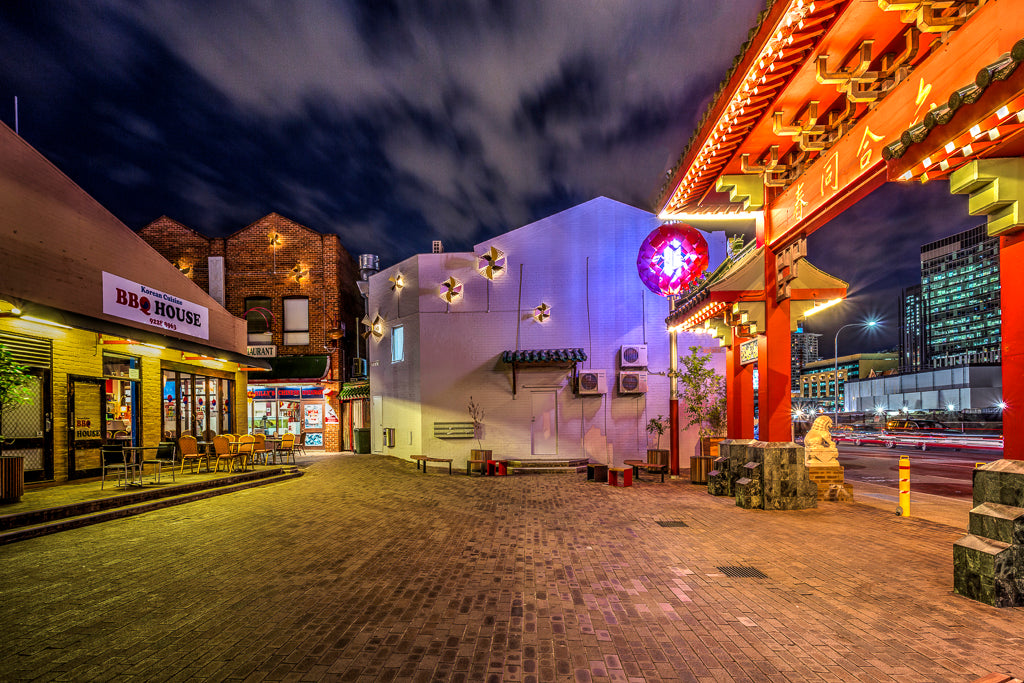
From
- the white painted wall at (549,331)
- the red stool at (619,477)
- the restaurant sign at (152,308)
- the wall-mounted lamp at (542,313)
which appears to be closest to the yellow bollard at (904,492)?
the red stool at (619,477)

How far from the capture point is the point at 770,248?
870 centimetres

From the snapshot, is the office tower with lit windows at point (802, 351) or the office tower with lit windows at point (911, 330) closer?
the office tower with lit windows at point (911, 330)

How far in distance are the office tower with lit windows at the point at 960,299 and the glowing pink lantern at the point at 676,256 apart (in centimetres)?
10347

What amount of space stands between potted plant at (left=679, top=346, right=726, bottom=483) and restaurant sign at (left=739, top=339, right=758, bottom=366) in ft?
12.0

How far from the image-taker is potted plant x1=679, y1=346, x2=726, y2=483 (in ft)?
47.6

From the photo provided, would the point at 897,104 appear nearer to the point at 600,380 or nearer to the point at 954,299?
the point at 600,380

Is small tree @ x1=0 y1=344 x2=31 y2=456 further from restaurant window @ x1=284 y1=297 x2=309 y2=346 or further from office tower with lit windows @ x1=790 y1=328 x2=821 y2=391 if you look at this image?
office tower with lit windows @ x1=790 y1=328 x2=821 y2=391

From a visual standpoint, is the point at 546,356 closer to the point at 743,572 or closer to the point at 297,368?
the point at 743,572

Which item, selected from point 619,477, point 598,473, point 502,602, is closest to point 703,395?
point 619,477

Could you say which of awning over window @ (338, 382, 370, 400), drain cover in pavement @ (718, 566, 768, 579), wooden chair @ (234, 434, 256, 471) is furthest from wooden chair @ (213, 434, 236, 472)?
drain cover in pavement @ (718, 566, 768, 579)

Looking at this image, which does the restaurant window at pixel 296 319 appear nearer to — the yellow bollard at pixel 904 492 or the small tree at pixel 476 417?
the small tree at pixel 476 417

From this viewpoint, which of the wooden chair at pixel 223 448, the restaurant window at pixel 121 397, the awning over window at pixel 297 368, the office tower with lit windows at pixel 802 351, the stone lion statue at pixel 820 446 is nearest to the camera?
the stone lion statue at pixel 820 446

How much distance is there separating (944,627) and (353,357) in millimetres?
23425

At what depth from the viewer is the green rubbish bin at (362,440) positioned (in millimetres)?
20109
